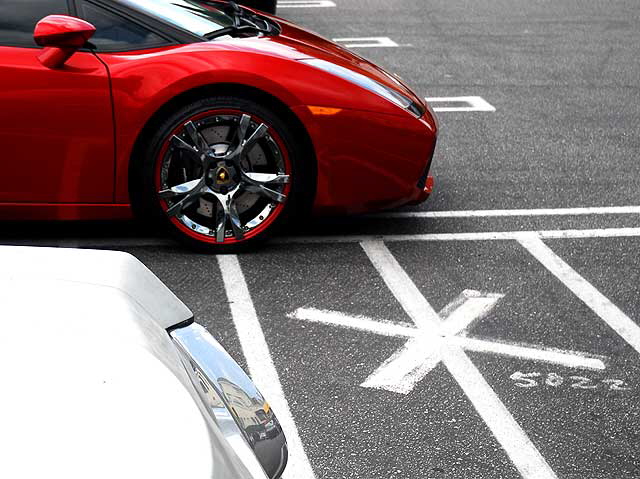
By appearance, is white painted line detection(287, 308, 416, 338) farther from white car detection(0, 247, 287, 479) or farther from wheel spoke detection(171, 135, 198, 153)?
white car detection(0, 247, 287, 479)

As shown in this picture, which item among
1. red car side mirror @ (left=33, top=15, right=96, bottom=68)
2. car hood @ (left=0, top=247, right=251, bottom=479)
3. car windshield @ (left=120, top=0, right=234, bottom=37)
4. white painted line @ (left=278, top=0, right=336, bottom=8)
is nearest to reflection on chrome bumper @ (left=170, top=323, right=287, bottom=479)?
car hood @ (left=0, top=247, right=251, bottom=479)

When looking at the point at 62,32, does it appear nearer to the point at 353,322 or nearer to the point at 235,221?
the point at 235,221

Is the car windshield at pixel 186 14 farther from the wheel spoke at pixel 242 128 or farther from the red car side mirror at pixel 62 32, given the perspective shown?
the wheel spoke at pixel 242 128

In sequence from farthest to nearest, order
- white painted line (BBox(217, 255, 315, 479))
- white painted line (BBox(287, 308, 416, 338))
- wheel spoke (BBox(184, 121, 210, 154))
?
wheel spoke (BBox(184, 121, 210, 154)) < white painted line (BBox(287, 308, 416, 338)) < white painted line (BBox(217, 255, 315, 479))

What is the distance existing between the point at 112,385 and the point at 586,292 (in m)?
3.74

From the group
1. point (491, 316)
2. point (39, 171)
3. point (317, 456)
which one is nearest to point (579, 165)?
point (491, 316)

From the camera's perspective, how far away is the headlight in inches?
217

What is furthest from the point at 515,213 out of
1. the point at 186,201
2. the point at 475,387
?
the point at 475,387

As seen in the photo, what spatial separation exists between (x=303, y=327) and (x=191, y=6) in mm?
2134

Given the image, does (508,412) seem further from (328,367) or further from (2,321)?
(2,321)

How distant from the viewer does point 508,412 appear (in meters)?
4.00

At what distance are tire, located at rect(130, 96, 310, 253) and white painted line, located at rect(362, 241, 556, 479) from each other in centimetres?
59

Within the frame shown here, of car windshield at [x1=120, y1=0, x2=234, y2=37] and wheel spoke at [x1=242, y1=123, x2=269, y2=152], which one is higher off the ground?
car windshield at [x1=120, y1=0, x2=234, y2=37]

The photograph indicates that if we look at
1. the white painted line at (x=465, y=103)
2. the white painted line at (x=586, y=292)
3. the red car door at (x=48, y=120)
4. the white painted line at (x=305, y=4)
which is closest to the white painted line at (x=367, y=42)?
the white painted line at (x=465, y=103)
